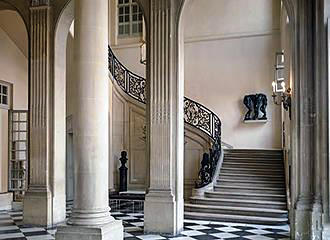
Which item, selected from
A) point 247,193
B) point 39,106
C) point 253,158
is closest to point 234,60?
point 253,158

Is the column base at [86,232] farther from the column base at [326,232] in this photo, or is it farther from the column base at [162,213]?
the column base at [326,232]

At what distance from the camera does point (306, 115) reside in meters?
6.70

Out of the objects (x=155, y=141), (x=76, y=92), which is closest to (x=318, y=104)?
(x=155, y=141)

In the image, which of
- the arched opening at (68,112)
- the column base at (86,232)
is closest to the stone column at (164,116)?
the arched opening at (68,112)

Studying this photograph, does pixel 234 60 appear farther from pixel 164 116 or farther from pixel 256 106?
pixel 164 116

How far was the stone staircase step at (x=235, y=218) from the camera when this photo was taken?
8524 mm

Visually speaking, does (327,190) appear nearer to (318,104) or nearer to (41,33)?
(318,104)

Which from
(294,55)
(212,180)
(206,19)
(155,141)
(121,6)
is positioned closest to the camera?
(294,55)

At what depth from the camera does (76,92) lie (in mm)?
5324

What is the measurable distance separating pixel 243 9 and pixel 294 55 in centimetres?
761

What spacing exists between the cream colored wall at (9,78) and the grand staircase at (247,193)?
471 centimetres

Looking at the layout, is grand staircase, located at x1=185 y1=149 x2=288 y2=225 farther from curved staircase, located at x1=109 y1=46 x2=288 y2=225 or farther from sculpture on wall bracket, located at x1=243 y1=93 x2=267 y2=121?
sculpture on wall bracket, located at x1=243 y1=93 x2=267 y2=121

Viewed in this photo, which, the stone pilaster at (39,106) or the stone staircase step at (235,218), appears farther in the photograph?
the stone staircase step at (235,218)

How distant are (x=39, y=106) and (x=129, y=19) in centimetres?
821
